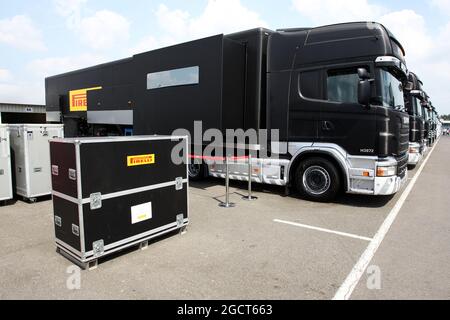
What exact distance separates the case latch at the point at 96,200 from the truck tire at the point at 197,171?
5069 mm

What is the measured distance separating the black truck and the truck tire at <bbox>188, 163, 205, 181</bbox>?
10cm

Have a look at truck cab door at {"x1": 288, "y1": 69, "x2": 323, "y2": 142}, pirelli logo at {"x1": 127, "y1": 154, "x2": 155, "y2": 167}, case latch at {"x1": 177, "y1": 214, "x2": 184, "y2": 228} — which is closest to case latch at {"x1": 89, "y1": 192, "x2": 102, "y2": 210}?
pirelli logo at {"x1": 127, "y1": 154, "x2": 155, "y2": 167}

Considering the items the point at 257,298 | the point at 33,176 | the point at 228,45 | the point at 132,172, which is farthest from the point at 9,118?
the point at 257,298

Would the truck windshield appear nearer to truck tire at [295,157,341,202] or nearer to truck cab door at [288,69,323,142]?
truck cab door at [288,69,323,142]

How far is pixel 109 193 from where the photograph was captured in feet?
12.5

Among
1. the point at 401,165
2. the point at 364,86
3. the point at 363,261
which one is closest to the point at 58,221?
the point at 363,261

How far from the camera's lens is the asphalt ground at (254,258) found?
10.6ft

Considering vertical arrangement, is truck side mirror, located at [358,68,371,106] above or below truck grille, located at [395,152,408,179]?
above

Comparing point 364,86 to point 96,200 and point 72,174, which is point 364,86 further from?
point 72,174

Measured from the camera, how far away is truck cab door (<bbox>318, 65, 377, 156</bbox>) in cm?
608

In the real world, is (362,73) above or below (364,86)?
above

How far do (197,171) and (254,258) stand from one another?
16.7ft
